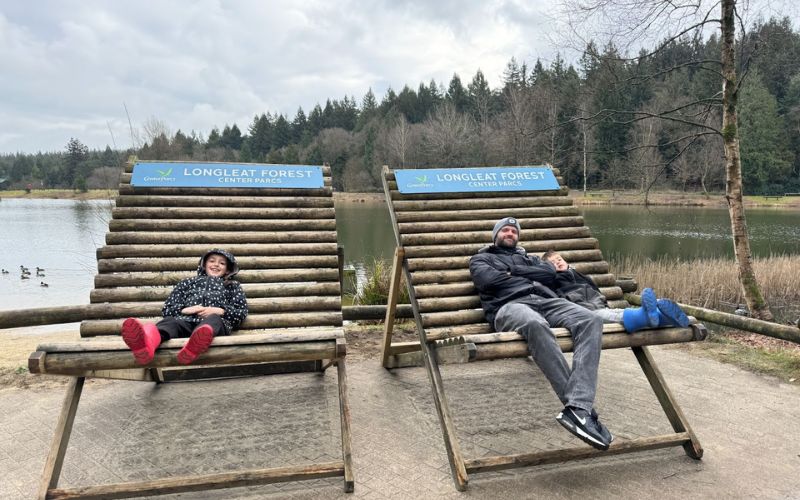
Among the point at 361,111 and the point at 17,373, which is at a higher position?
the point at 361,111

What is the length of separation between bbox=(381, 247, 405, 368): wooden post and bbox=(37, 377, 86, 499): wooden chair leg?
2.25 metres

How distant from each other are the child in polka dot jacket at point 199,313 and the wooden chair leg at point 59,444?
1.72 ft

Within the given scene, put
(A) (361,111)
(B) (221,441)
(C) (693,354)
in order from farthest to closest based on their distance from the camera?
1. (A) (361,111)
2. (C) (693,354)
3. (B) (221,441)

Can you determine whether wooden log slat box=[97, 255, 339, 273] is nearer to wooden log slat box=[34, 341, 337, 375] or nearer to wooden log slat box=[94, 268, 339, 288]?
wooden log slat box=[94, 268, 339, 288]

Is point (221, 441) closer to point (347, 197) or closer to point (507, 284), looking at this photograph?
point (507, 284)

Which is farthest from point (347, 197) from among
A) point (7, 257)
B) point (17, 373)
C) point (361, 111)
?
point (361, 111)

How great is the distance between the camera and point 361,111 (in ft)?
274

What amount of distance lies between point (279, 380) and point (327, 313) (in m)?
1.23

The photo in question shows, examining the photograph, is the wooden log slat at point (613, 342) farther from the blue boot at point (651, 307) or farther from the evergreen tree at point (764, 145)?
the evergreen tree at point (764, 145)

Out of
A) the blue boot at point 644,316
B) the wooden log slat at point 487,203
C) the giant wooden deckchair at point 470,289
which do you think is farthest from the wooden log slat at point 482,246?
the blue boot at point 644,316

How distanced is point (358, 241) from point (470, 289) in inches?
535

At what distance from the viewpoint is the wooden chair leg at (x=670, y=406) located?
3145mm

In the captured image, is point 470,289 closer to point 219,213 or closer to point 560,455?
point 560,455

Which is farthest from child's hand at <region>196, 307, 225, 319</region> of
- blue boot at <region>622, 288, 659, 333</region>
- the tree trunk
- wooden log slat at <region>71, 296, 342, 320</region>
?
the tree trunk
